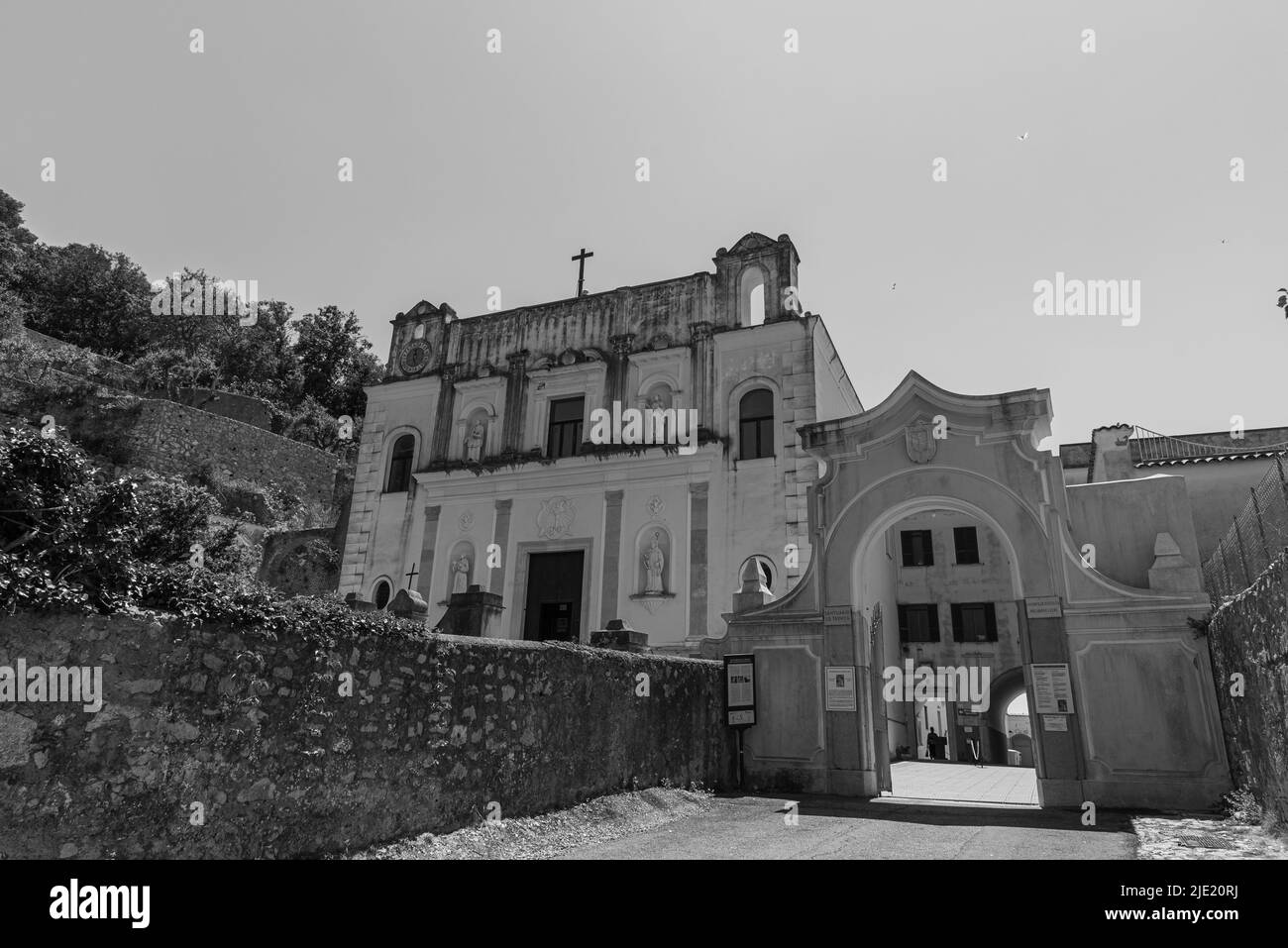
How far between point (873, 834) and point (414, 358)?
21.4 m

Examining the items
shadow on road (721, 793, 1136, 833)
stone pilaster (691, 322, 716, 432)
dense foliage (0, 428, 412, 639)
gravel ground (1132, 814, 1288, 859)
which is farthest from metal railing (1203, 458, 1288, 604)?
stone pilaster (691, 322, 716, 432)

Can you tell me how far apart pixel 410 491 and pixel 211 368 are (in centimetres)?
2616

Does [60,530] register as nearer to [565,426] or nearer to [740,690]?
[740,690]

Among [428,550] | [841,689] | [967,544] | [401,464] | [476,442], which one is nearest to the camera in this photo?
[841,689]

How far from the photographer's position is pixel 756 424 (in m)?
20.8

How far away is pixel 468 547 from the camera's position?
73.0 feet

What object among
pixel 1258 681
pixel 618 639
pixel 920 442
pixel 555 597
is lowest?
pixel 1258 681

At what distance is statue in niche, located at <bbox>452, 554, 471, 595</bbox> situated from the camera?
855 inches

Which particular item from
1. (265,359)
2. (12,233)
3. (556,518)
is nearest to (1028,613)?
(556,518)

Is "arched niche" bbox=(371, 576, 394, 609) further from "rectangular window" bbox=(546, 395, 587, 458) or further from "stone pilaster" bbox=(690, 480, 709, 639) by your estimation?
"stone pilaster" bbox=(690, 480, 709, 639)

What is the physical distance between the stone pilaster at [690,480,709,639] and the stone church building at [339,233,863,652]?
0.05 m

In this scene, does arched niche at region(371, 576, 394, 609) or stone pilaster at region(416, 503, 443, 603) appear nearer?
stone pilaster at region(416, 503, 443, 603)
